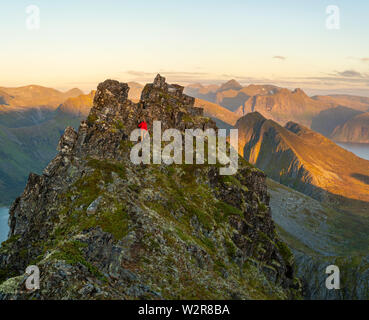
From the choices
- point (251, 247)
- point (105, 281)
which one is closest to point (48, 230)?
point (105, 281)

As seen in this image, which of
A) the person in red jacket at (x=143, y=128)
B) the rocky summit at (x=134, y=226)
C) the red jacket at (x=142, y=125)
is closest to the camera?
the rocky summit at (x=134, y=226)

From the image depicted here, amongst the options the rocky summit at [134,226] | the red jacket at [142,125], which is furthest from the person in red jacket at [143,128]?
the rocky summit at [134,226]

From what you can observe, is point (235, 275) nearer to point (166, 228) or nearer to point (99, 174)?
point (166, 228)

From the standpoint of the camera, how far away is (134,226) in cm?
5194

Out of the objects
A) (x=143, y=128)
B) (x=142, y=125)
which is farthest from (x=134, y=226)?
(x=142, y=125)

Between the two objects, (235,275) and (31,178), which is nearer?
(235,275)

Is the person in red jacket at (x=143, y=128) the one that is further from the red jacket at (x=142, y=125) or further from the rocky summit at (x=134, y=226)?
the rocky summit at (x=134, y=226)

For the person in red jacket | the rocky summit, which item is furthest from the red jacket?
the rocky summit

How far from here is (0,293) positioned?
3378 centimetres

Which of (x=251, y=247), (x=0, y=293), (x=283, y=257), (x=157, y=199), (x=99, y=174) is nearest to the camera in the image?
(x=0, y=293)

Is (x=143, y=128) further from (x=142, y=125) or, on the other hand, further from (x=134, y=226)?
(x=134, y=226)

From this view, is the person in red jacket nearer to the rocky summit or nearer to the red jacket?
the red jacket

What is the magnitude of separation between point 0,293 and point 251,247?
62.1m

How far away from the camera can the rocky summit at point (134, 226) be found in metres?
41.7
